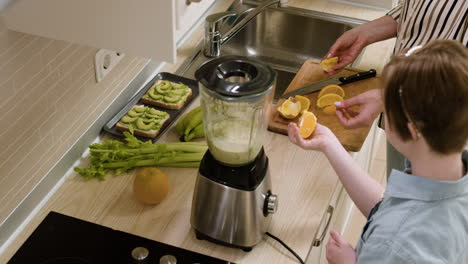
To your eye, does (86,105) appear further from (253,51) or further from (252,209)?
(253,51)

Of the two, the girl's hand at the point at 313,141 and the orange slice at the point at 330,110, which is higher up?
the girl's hand at the point at 313,141

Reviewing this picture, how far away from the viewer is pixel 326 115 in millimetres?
1805

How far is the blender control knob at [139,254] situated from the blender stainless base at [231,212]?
12cm

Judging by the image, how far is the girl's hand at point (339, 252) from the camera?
132 cm

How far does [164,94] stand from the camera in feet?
5.93

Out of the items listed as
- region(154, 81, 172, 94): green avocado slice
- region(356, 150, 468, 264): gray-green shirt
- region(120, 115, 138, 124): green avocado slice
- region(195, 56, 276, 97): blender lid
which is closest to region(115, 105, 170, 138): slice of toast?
region(120, 115, 138, 124): green avocado slice

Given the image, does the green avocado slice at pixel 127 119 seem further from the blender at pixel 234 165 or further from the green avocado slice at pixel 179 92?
the blender at pixel 234 165

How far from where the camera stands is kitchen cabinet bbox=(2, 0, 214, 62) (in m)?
1.24

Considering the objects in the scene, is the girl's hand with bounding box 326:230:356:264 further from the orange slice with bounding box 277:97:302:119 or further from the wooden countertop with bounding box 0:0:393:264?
the orange slice with bounding box 277:97:302:119

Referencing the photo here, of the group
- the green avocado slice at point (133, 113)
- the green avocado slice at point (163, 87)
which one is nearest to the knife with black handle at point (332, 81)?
the green avocado slice at point (163, 87)

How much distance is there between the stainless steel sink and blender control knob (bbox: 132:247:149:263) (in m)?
1.09

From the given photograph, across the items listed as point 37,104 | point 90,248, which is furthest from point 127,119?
point 90,248

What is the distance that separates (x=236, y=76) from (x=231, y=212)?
0.29m

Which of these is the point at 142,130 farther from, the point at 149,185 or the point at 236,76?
the point at 236,76
